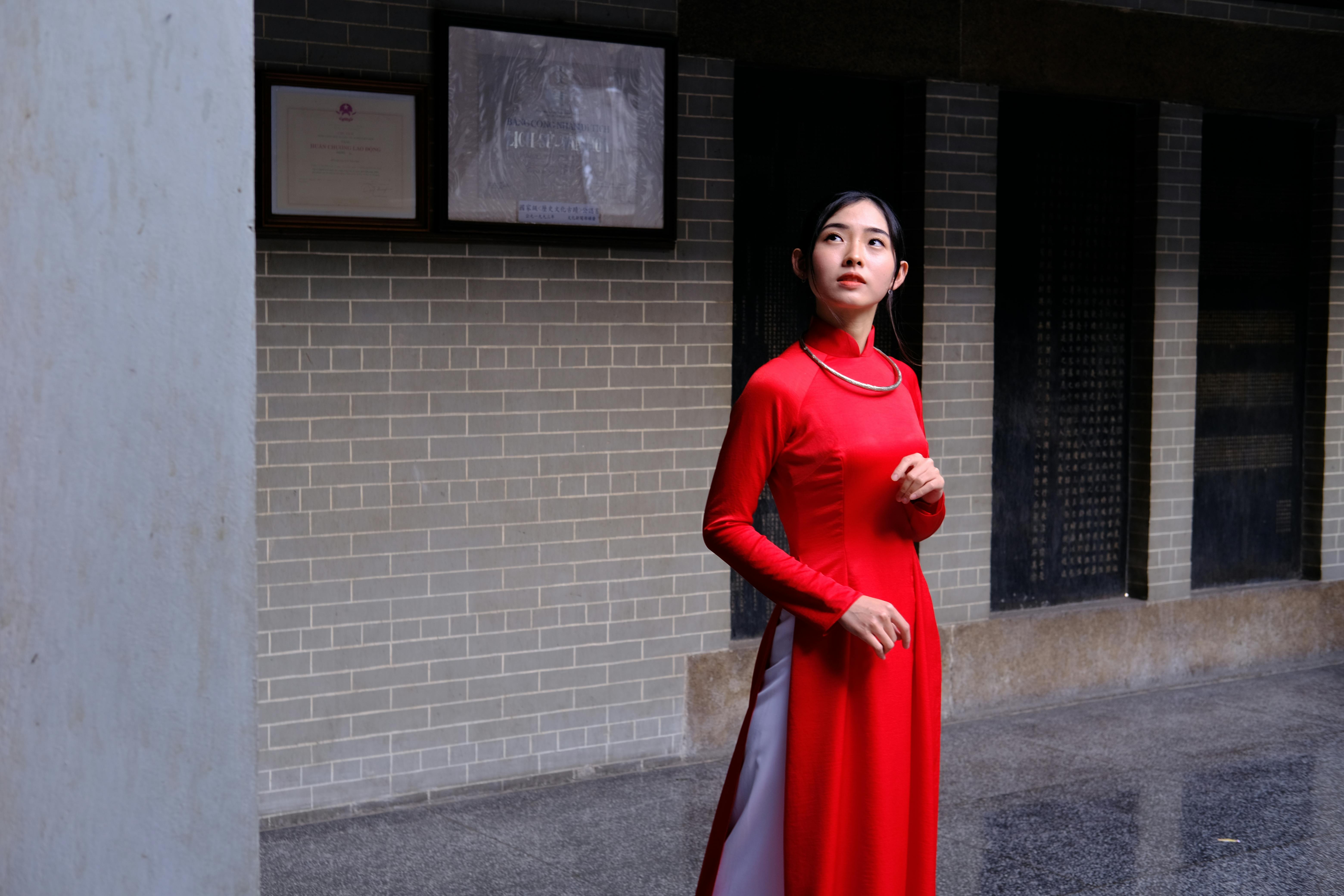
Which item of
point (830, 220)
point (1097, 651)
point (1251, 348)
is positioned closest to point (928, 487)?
point (830, 220)

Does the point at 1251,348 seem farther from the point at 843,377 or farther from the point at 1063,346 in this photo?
the point at 843,377

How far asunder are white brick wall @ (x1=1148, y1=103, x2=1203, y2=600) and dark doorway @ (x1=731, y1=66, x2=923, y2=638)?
5.19 ft

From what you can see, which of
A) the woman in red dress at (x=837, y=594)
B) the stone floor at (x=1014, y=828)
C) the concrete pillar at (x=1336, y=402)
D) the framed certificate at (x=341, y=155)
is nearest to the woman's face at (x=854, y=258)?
the woman in red dress at (x=837, y=594)

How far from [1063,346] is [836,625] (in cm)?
483

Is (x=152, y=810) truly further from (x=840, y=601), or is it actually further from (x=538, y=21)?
(x=538, y=21)

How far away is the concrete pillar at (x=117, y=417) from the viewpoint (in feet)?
5.96

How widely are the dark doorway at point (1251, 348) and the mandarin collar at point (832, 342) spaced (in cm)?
519

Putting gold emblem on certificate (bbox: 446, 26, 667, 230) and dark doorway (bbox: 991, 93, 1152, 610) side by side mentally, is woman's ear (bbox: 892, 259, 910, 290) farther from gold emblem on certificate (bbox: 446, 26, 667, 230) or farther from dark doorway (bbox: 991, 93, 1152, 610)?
dark doorway (bbox: 991, 93, 1152, 610)

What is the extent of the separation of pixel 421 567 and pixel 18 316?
3.87m

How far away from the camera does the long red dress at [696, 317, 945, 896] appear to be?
3154mm

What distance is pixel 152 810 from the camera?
1877 millimetres

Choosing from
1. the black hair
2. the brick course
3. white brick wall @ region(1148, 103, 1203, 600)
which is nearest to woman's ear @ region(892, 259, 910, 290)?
the black hair

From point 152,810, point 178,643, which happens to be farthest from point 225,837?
point 178,643

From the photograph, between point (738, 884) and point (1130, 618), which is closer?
point (738, 884)
